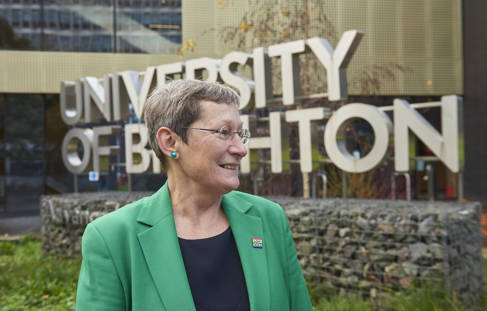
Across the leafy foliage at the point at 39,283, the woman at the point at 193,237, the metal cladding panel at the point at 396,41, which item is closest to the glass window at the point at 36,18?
the metal cladding panel at the point at 396,41

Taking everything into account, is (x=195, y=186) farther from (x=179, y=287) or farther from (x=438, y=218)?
(x=438, y=218)

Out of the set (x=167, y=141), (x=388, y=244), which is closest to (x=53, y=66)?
(x=388, y=244)

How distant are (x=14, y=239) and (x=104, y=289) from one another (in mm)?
9256

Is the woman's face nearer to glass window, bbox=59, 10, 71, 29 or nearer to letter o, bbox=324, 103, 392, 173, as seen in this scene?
letter o, bbox=324, 103, 392, 173

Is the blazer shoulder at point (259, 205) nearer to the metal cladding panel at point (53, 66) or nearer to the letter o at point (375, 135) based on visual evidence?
the letter o at point (375, 135)

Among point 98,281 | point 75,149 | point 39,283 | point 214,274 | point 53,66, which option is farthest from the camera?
point 53,66

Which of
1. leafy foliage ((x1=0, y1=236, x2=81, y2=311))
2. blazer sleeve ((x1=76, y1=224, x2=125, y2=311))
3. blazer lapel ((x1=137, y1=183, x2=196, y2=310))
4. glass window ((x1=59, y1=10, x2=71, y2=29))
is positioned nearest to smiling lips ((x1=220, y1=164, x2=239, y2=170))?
blazer lapel ((x1=137, y1=183, x2=196, y2=310))

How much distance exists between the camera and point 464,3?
1497 cm

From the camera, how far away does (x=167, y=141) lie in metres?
1.82

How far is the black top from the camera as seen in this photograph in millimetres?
1698

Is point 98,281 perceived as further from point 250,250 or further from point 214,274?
point 250,250

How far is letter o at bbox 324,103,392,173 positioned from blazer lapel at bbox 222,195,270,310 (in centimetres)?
431

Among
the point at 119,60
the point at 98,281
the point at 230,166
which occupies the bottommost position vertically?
the point at 98,281

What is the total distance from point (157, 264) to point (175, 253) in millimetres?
66
